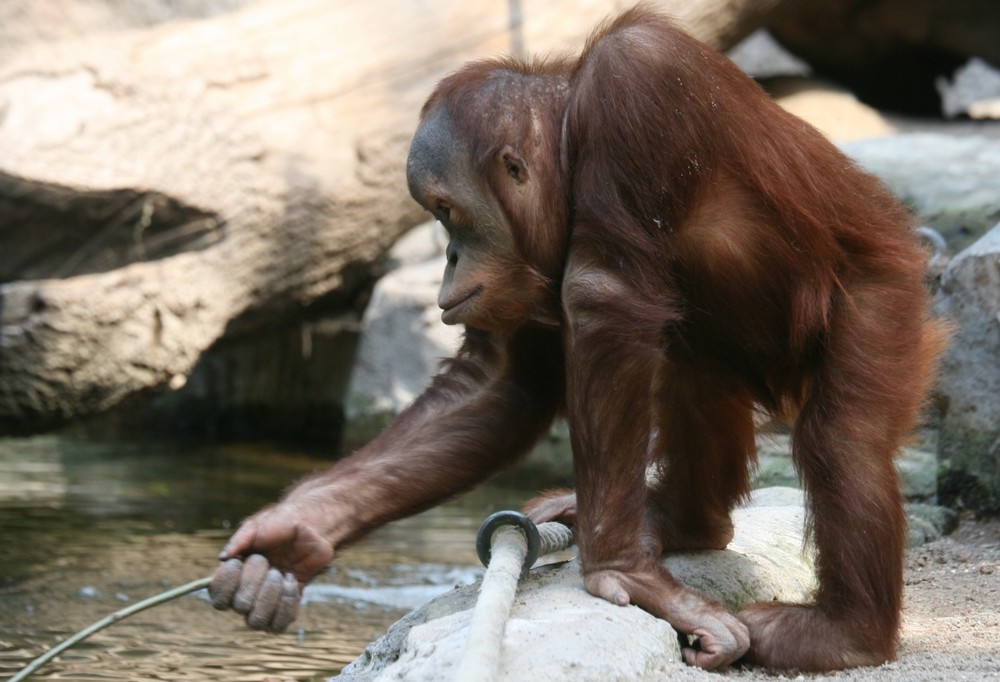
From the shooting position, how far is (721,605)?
116 inches

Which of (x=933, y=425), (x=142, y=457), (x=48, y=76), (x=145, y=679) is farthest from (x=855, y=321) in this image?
(x=142, y=457)

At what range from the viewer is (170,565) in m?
5.37

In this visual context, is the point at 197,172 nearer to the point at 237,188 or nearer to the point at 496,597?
the point at 237,188

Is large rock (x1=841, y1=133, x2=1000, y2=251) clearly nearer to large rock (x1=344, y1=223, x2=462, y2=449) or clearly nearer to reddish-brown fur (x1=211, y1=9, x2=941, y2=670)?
reddish-brown fur (x1=211, y1=9, x2=941, y2=670)

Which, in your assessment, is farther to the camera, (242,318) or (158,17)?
(158,17)

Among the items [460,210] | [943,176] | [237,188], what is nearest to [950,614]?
[460,210]

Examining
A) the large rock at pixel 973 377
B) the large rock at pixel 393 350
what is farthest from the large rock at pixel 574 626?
the large rock at pixel 393 350

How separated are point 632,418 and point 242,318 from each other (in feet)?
13.1

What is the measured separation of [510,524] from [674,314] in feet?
2.04

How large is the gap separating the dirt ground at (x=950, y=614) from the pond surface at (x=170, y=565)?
5.49 feet

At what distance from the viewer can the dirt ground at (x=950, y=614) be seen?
2801 mm

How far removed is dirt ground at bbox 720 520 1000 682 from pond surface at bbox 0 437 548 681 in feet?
5.49

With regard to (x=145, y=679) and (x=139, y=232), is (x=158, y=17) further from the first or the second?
(x=145, y=679)

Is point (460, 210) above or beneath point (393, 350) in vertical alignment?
above
